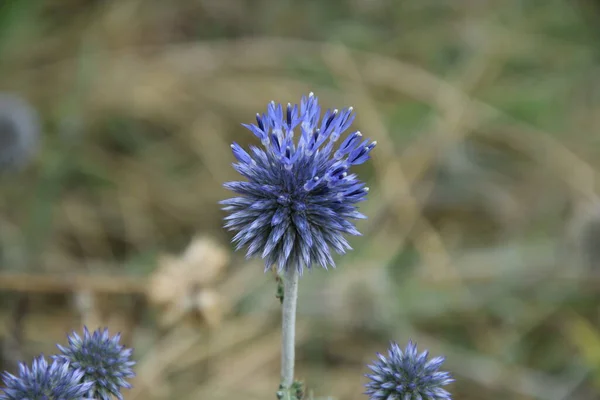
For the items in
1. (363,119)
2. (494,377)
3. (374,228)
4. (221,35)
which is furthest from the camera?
(221,35)

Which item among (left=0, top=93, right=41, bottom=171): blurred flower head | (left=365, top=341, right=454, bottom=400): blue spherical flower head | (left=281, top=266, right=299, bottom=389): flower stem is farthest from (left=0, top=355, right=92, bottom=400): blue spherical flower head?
(left=0, top=93, right=41, bottom=171): blurred flower head

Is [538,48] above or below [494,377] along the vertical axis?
above

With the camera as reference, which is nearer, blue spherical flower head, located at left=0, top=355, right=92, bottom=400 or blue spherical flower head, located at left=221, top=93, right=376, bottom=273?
blue spherical flower head, located at left=0, top=355, right=92, bottom=400

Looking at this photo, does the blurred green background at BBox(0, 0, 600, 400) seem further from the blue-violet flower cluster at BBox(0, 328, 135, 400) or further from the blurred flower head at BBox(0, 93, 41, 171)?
the blue-violet flower cluster at BBox(0, 328, 135, 400)

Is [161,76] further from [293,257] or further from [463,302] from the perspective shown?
[293,257]

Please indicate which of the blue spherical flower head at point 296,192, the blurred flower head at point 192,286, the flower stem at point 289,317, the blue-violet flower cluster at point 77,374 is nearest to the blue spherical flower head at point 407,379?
the flower stem at point 289,317

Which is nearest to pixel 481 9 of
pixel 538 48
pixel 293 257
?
pixel 538 48

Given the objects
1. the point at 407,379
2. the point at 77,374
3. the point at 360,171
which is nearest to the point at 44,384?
the point at 77,374
